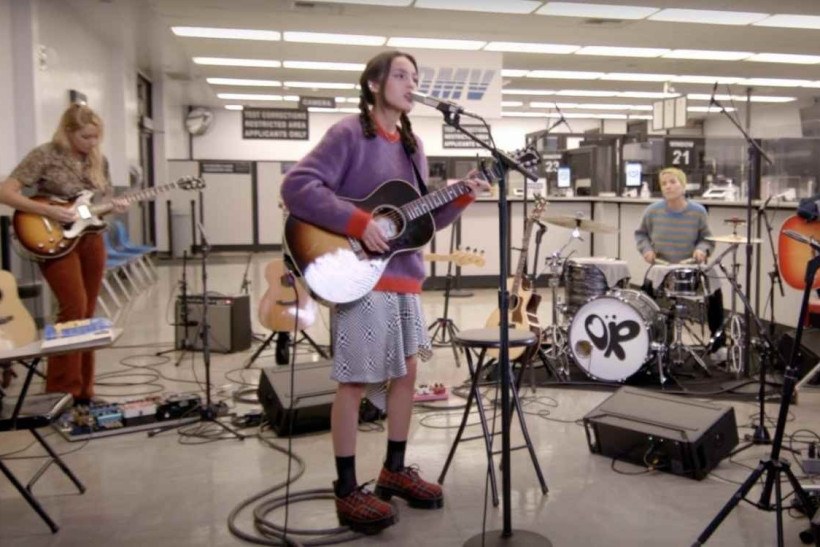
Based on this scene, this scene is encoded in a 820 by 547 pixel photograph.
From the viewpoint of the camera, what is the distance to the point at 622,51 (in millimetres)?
11836

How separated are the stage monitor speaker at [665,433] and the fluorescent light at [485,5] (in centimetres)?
626

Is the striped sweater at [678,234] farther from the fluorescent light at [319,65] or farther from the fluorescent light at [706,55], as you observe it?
the fluorescent light at [319,65]

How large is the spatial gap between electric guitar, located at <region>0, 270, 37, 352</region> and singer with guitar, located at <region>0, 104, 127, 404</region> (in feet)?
0.95

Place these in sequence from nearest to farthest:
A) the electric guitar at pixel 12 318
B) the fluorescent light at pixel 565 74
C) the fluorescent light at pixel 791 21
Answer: the electric guitar at pixel 12 318
the fluorescent light at pixel 791 21
the fluorescent light at pixel 565 74

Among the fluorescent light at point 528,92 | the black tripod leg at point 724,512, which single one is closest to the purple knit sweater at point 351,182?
the black tripod leg at point 724,512

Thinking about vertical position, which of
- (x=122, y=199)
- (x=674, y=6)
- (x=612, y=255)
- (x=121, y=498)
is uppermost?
(x=674, y=6)

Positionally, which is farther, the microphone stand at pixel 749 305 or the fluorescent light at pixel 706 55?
the fluorescent light at pixel 706 55

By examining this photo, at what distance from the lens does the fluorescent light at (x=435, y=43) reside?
36.6 ft

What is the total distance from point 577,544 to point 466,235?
6829mm

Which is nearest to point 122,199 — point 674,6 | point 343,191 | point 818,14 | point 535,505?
point 343,191

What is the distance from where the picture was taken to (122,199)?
4754 millimetres

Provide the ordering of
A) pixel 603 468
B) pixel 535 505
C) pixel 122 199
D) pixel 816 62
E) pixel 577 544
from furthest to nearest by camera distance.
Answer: pixel 816 62, pixel 122 199, pixel 603 468, pixel 535 505, pixel 577 544

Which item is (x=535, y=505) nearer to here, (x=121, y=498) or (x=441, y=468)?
(x=441, y=468)

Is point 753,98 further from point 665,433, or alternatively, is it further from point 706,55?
point 665,433
